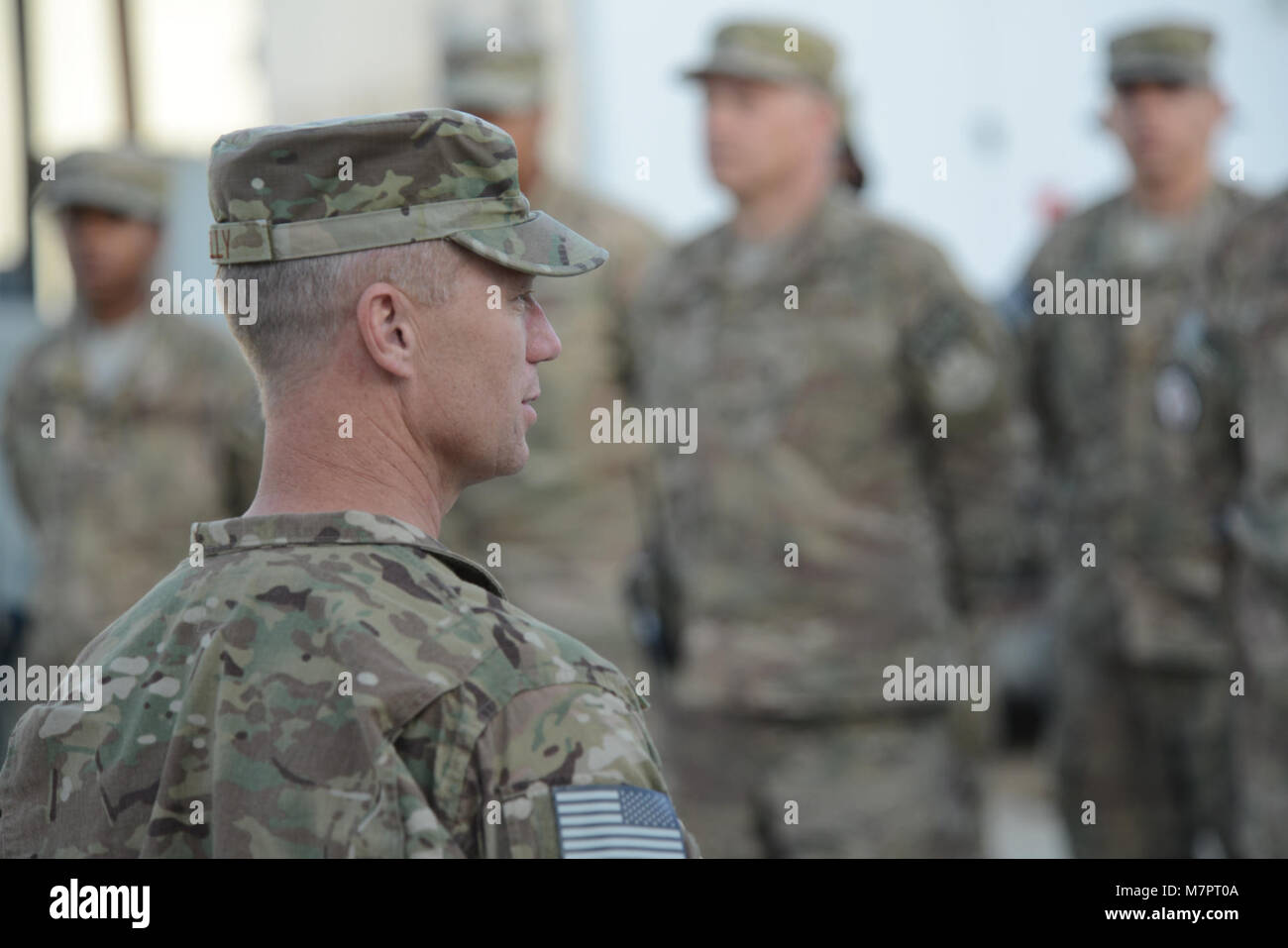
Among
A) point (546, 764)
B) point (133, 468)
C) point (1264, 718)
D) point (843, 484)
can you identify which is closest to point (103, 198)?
point (133, 468)

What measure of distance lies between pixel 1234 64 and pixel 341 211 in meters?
6.19

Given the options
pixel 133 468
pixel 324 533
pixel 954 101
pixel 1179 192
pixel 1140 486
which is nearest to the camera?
pixel 324 533

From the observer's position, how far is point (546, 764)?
63.6 inches

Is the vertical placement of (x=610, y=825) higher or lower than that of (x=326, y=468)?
lower

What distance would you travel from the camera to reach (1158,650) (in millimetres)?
A: 5117

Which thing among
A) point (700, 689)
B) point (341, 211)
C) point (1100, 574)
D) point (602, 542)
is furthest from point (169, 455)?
point (341, 211)

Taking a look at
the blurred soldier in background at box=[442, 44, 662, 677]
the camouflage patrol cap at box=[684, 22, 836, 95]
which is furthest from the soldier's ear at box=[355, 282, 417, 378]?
the blurred soldier in background at box=[442, 44, 662, 677]

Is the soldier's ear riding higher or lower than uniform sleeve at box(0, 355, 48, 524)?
higher

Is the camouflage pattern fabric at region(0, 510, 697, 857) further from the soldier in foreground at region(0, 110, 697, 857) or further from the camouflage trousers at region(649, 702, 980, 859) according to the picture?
the camouflage trousers at region(649, 702, 980, 859)

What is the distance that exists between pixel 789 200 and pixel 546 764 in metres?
3.34

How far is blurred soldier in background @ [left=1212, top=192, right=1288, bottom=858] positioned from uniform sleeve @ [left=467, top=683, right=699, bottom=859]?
2.94 meters

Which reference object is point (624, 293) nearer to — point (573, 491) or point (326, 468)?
point (573, 491)

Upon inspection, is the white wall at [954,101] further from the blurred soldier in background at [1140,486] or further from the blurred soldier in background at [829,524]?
the blurred soldier in background at [829,524]

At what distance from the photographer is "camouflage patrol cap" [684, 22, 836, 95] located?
479 centimetres
